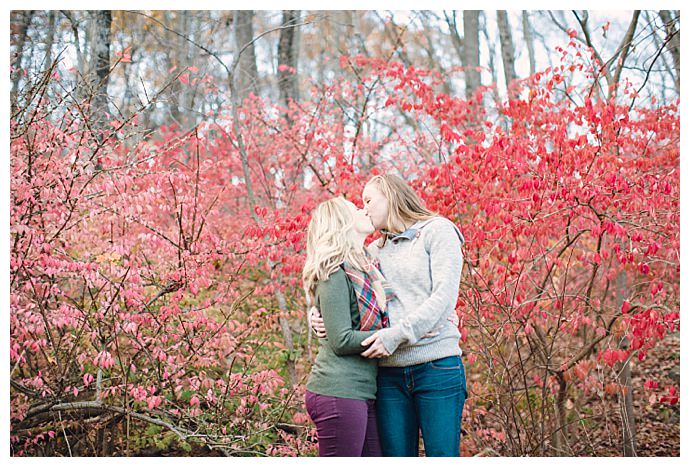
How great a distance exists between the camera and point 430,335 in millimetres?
2287

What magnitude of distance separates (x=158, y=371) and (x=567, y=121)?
3.06 meters

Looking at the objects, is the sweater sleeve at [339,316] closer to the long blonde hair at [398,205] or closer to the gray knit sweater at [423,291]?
the gray knit sweater at [423,291]

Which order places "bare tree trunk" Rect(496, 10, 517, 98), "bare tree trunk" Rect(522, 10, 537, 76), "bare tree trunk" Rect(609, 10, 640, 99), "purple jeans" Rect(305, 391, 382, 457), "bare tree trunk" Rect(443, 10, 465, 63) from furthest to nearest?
1. "bare tree trunk" Rect(522, 10, 537, 76)
2. "bare tree trunk" Rect(443, 10, 465, 63)
3. "bare tree trunk" Rect(496, 10, 517, 98)
4. "bare tree trunk" Rect(609, 10, 640, 99)
5. "purple jeans" Rect(305, 391, 382, 457)

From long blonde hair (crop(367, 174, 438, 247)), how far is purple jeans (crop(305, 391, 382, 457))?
28.4 inches

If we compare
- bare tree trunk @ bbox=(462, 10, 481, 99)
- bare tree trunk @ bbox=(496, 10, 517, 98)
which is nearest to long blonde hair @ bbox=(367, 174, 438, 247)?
bare tree trunk @ bbox=(496, 10, 517, 98)

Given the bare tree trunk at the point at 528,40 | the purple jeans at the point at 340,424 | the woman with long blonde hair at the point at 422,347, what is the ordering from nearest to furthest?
the purple jeans at the point at 340,424, the woman with long blonde hair at the point at 422,347, the bare tree trunk at the point at 528,40

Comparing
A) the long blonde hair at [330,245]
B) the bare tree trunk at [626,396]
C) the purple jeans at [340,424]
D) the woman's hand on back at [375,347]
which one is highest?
the long blonde hair at [330,245]

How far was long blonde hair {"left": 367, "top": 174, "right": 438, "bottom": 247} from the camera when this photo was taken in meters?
2.49

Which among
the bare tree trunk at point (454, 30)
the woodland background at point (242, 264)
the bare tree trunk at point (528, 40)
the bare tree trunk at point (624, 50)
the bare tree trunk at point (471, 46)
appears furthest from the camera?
the bare tree trunk at point (528, 40)

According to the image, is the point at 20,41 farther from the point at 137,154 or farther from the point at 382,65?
the point at 382,65

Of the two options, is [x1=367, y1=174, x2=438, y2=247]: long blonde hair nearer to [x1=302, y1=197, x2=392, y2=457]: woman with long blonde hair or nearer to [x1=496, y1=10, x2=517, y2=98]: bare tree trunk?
[x1=302, y1=197, x2=392, y2=457]: woman with long blonde hair

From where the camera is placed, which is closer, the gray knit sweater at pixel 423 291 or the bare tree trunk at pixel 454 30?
the gray knit sweater at pixel 423 291

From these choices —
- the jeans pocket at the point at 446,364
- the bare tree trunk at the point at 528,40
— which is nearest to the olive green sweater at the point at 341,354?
the jeans pocket at the point at 446,364

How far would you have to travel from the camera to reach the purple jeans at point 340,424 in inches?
84.2
